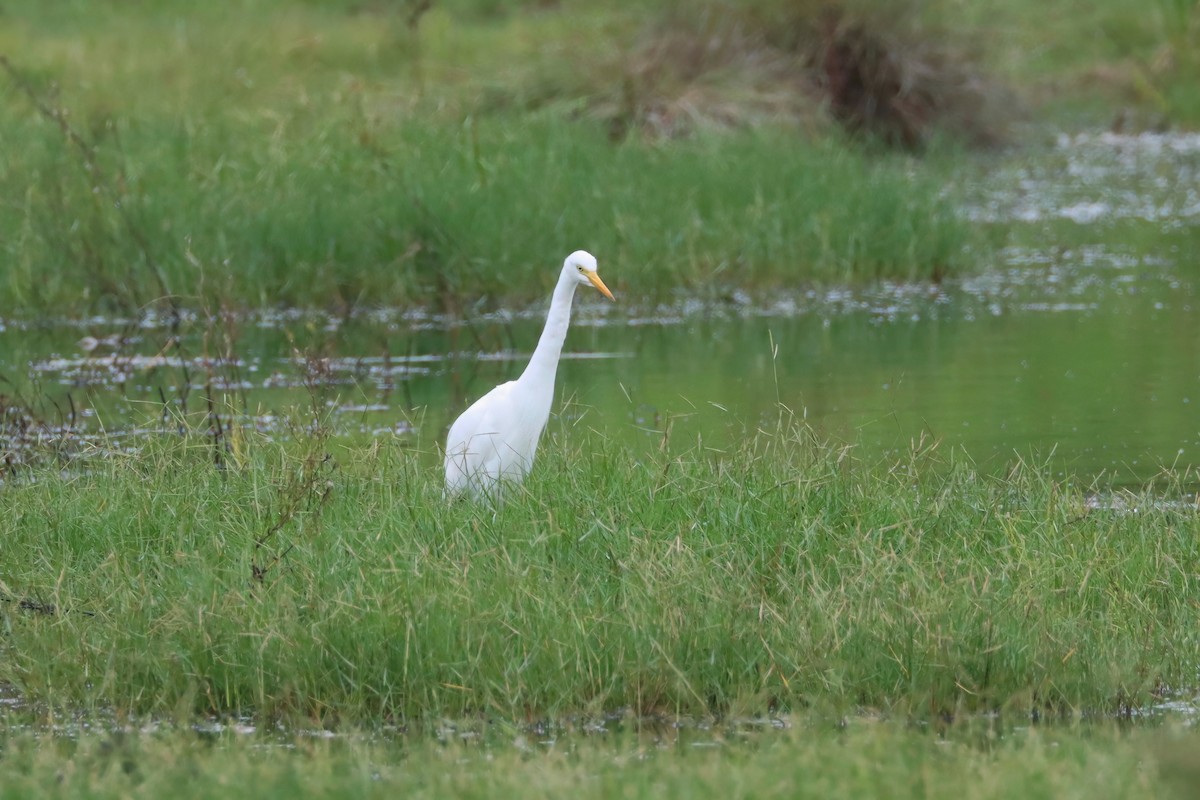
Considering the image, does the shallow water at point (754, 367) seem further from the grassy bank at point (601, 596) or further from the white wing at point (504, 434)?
the grassy bank at point (601, 596)

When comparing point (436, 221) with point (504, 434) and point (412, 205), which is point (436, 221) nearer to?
point (412, 205)

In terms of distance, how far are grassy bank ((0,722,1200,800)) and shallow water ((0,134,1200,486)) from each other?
2169mm

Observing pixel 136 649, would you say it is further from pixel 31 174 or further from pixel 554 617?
pixel 31 174

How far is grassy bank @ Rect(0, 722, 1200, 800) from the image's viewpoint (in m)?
4.05

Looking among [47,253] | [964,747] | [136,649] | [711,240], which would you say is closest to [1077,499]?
[964,747]

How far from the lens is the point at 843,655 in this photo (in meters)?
5.03

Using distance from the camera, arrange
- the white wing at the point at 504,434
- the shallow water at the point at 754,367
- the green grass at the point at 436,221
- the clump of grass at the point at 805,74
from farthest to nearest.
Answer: the clump of grass at the point at 805,74 → the green grass at the point at 436,221 → the shallow water at the point at 754,367 → the white wing at the point at 504,434

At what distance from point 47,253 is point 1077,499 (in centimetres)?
768

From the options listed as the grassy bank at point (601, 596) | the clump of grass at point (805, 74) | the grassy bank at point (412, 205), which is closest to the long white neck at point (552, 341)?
the grassy bank at point (601, 596)

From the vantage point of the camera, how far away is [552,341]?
684 centimetres

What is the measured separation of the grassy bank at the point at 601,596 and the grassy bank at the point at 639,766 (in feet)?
0.79

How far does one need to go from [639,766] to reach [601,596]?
1073 mm

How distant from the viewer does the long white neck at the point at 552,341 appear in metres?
6.82

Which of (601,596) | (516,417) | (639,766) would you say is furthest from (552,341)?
(639,766)
